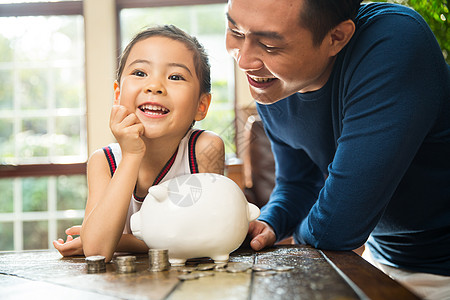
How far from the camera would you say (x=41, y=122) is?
4.05m

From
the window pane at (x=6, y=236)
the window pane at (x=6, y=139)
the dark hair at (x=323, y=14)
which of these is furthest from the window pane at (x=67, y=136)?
the dark hair at (x=323, y=14)

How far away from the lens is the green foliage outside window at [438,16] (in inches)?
58.2

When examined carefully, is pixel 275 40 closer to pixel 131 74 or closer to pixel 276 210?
A: pixel 131 74

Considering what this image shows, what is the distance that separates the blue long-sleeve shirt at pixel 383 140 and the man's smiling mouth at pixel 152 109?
1.31 feet

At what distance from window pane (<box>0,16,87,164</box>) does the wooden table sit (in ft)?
11.1

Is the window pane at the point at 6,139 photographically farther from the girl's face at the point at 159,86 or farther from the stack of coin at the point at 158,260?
the stack of coin at the point at 158,260

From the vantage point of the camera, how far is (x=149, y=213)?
0.81 metres

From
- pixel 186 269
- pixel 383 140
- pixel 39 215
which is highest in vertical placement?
pixel 383 140

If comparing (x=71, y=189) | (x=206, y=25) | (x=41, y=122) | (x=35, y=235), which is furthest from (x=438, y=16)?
(x=35, y=235)

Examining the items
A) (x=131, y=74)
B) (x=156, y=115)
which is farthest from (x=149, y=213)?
(x=131, y=74)

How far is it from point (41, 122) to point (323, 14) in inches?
143

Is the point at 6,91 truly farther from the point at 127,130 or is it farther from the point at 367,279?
the point at 367,279

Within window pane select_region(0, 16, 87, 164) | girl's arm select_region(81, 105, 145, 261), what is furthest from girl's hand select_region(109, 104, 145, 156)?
window pane select_region(0, 16, 87, 164)

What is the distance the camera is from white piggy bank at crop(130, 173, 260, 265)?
0.79m
